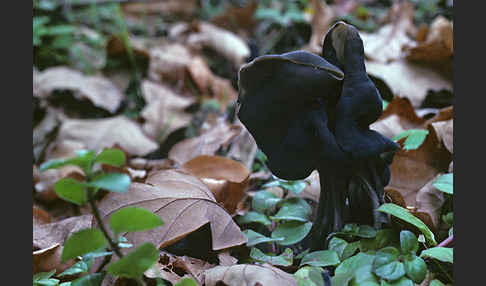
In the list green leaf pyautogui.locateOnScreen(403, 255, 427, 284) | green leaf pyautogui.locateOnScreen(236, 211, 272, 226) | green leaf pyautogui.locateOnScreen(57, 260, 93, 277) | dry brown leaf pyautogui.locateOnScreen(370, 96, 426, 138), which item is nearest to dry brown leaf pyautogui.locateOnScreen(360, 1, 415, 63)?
dry brown leaf pyautogui.locateOnScreen(370, 96, 426, 138)

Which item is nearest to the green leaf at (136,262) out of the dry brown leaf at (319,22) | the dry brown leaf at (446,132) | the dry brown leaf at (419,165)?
the dry brown leaf at (419,165)

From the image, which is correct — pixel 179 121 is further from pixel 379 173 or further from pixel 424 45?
pixel 379 173

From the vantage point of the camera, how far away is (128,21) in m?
3.76

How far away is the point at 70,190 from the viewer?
0.75 metres

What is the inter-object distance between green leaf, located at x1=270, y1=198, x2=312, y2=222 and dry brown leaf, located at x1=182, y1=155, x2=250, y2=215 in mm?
147

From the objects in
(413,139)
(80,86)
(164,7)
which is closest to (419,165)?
(413,139)

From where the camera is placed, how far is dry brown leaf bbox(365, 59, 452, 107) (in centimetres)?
211

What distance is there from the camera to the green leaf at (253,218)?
123cm

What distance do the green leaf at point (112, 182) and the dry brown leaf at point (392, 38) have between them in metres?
1.98

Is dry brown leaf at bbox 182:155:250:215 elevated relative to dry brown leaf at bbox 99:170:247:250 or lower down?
lower down

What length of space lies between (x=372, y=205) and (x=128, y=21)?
3093 millimetres

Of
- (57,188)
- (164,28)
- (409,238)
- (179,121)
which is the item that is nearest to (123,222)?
(57,188)

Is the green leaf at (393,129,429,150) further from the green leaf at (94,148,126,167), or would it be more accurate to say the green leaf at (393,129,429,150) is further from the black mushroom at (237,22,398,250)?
the green leaf at (94,148,126,167)

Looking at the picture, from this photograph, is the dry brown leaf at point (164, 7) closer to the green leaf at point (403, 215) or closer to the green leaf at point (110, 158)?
the green leaf at point (403, 215)
